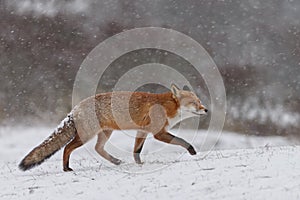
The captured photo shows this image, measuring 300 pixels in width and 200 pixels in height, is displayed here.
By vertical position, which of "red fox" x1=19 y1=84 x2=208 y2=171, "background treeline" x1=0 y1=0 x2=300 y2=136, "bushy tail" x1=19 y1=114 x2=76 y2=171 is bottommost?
"bushy tail" x1=19 y1=114 x2=76 y2=171

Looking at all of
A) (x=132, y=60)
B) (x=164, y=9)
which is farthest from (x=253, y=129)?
(x=164, y=9)

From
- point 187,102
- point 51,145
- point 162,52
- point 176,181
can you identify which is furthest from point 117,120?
point 162,52

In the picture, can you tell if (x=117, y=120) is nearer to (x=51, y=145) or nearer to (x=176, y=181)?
(x=51, y=145)

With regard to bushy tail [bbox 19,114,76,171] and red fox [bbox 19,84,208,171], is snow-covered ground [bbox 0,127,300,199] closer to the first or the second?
bushy tail [bbox 19,114,76,171]

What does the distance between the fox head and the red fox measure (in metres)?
0.03

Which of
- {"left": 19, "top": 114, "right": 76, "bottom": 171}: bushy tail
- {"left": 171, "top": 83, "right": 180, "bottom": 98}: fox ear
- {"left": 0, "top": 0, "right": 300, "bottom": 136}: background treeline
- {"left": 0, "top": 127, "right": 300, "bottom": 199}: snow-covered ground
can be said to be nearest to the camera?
{"left": 0, "top": 127, "right": 300, "bottom": 199}: snow-covered ground

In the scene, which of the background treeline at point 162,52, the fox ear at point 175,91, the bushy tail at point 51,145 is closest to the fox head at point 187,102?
the fox ear at point 175,91

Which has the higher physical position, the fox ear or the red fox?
the fox ear

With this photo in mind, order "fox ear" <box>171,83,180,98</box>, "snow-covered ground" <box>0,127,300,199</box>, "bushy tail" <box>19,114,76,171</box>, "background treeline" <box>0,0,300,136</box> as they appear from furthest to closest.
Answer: "background treeline" <box>0,0,300,136</box>
"fox ear" <box>171,83,180,98</box>
"bushy tail" <box>19,114,76,171</box>
"snow-covered ground" <box>0,127,300,199</box>

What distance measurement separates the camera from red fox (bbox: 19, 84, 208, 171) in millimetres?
10242

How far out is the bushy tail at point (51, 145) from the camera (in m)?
9.66

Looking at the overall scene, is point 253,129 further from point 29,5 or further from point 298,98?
point 29,5

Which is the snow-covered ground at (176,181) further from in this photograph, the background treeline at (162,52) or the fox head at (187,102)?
the background treeline at (162,52)

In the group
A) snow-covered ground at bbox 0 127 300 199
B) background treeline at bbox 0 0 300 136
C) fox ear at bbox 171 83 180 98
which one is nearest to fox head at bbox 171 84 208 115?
fox ear at bbox 171 83 180 98
